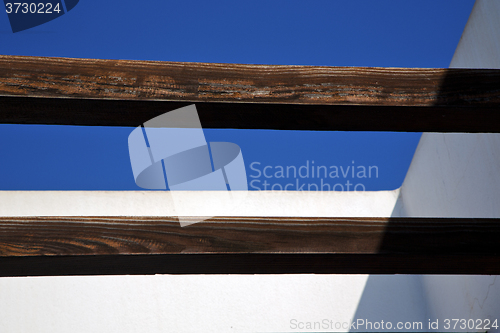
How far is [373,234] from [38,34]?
1.85 metres

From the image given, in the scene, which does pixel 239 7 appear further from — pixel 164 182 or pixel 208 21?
pixel 164 182

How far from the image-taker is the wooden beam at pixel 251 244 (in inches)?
34.4

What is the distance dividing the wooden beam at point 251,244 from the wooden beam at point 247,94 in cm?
25

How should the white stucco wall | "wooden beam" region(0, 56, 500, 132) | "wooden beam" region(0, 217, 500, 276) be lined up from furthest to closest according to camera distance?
1. the white stucco wall
2. "wooden beam" region(0, 217, 500, 276)
3. "wooden beam" region(0, 56, 500, 132)

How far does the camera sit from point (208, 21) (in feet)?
6.53

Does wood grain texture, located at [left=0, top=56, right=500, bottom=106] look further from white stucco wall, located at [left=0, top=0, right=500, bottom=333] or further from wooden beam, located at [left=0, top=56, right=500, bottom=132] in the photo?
white stucco wall, located at [left=0, top=0, right=500, bottom=333]

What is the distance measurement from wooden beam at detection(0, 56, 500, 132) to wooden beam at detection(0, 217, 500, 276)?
0.84 ft

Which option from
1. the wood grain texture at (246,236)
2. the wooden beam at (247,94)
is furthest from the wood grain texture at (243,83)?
the wood grain texture at (246,236)

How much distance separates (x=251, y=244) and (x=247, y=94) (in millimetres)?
348

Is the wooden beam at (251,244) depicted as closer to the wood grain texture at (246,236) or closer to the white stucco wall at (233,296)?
the wood grain texture at (246,236)

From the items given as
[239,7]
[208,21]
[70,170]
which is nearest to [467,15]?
[239,7]

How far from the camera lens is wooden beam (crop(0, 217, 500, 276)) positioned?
87 centimetres

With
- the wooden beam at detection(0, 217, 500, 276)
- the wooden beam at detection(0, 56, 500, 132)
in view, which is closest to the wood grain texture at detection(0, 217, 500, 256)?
the wooden beam at detection(0, 217, 500, 276)

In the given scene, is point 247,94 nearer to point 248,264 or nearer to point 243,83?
point 243,83
